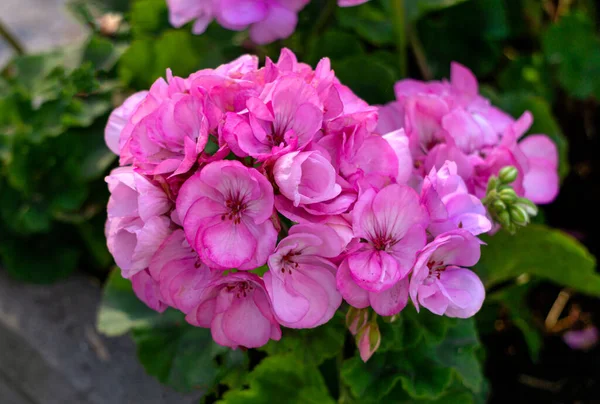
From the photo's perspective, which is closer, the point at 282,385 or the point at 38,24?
the point at 282,385

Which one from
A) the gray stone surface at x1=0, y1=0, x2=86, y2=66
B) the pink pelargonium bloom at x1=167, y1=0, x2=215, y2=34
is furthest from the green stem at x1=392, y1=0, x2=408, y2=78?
the gray stone surface at x1=0, y1=0, x2=86, y2=66

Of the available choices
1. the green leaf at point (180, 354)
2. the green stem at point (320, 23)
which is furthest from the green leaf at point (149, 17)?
the green leaf at point (180, 354)

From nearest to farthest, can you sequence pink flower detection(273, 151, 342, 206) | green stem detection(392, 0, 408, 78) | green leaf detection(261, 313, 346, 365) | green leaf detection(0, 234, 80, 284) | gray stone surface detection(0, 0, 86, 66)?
1. pink flower detection(273, 151, 342, 206)
2. green leaf detection(261, 313, 346, 365)
3. green stem detection(392, 0, 408, 78)
4. green leaf detection(0, 234, 80, 284)
5. gray stone surface detection(0, 0, 86, 66)

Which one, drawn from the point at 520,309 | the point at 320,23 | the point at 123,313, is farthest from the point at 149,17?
the point at 520,309

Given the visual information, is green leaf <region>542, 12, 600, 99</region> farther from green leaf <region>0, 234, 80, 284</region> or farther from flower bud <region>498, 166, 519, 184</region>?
green leaf <region>0, 234, 80, 284</region>

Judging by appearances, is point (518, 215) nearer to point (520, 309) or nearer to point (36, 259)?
point (520, 309)

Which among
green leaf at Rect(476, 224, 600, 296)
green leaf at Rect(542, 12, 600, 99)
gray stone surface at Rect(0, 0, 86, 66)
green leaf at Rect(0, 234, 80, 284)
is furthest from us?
gray stone surface at Rect(0, 0, 86, 66)

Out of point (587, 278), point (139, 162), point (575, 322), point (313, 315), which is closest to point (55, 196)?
point (139, 162)
